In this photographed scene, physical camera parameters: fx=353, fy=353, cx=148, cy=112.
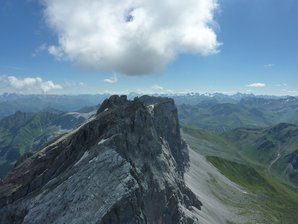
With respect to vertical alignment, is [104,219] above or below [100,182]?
below

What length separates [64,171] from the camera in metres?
71.0

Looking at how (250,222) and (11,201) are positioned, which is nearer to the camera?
(11,201)

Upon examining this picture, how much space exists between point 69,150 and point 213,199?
301ft

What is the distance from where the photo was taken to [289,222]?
162m

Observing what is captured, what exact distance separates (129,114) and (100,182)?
27.7 m

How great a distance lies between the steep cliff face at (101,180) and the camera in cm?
5928

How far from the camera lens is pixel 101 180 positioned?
6206 cm

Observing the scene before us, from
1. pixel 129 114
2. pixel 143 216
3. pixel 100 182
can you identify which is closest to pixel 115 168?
pixel 100 182

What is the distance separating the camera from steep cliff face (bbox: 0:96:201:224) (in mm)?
59281

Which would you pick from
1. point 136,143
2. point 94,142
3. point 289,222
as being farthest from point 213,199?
point 94,142

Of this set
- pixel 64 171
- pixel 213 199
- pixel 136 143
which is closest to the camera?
pixel 64 171

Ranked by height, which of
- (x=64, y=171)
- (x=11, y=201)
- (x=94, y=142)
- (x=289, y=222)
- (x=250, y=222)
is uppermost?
(x=94, y=142)

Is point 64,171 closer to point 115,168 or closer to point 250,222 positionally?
point 115,168

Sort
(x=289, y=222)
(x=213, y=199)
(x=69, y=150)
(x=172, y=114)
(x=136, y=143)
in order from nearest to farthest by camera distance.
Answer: (x=69, y=150), (x=136, y=143), (x=213, y=199), (x=289, y=222), (x=172, y=114)
